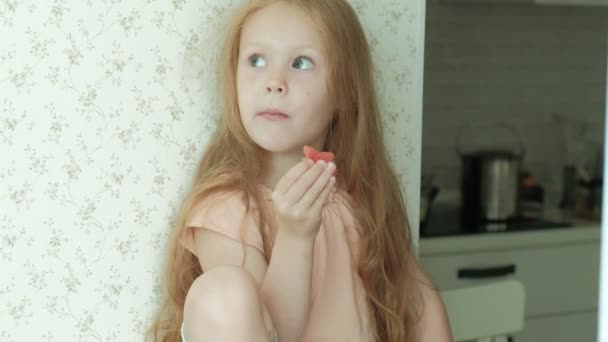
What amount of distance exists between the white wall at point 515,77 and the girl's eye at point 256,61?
1496mm

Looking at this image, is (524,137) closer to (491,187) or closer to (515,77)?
Result: (515,77)

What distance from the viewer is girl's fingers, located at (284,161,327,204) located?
129cm

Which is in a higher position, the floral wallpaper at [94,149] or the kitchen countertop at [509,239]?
the floral wallpaper at [94,149]

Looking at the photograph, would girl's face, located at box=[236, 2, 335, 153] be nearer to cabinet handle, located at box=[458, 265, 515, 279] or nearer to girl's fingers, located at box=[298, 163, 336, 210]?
girl's fingers, located at box=[298, 163, 336, 210]

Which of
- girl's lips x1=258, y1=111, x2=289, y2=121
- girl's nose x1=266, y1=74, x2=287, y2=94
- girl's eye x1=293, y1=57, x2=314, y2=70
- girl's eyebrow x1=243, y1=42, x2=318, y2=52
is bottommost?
girl's lips x1=258, y1=111, x2=289, y2=121

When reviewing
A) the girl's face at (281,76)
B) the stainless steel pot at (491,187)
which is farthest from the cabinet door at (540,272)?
the girl's face at (281,76)

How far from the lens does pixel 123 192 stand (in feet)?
4.70

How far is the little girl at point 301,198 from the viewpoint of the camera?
4.43ft

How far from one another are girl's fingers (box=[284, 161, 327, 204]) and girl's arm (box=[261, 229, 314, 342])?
6 cm

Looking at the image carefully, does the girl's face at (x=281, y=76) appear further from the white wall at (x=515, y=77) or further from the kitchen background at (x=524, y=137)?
the white wall at (x=515, y=77)

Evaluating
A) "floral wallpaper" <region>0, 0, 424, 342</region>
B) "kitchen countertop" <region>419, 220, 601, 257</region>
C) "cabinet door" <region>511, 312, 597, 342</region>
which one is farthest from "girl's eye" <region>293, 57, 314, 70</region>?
"cabinet door" <region>511, 312, 597, 342</region>

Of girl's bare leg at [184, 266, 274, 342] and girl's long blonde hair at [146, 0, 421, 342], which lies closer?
girl's bare leg at [184, 266, 274, 342]

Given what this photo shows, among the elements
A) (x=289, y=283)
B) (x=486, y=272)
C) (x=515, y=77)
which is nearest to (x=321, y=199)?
(x=289, y=283)

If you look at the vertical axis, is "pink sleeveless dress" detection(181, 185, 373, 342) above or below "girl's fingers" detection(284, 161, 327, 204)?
below
